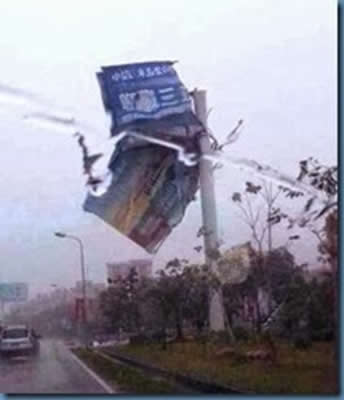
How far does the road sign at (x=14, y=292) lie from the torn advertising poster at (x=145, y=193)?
504mm

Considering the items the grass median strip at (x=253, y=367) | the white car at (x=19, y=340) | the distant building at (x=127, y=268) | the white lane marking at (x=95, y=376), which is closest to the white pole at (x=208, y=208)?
the grass median strip at (x=253, y=367)

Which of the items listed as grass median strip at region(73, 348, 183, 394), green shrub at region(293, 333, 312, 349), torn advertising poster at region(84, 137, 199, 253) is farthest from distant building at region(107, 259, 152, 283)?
green shrub at region(293, 333, 312, 349)

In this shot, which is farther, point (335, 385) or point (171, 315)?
point (171, 315)

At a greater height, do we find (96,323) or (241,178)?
(241,178)

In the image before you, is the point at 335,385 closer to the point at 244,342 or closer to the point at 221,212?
the point at 244,342

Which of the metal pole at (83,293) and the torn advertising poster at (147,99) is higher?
the torn advertising poster at (147,99)

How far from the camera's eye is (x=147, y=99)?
515 centimetres

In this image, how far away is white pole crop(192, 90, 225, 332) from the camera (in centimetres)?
517

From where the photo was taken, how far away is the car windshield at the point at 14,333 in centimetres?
531

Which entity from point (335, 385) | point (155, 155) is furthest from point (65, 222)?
point (335, 385)

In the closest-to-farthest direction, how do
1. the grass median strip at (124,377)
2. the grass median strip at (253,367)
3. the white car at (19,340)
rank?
the grass median strip at (253,367) → the grass median strip at (124,377) → the white car at (19,340)

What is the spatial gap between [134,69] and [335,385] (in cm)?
176

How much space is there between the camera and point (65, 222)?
17.1ft

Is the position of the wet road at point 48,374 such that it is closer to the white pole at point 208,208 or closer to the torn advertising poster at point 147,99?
the white pole at point 208,208
